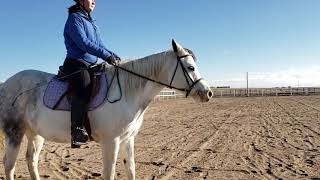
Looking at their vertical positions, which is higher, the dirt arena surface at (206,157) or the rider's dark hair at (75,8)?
the rider's dark hair at (75,8)

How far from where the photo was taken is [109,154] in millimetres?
5344

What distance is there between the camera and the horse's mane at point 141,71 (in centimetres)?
→ 557

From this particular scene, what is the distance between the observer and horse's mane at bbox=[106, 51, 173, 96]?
5566mm

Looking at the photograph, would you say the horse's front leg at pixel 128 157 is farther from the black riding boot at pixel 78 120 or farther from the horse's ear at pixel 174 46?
the horse's ear at pixel 174 46

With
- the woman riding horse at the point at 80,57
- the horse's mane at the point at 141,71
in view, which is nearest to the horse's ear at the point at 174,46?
the horse's mane at the point at 141,71

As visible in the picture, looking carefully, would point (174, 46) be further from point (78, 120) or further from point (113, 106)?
point (78, 120)

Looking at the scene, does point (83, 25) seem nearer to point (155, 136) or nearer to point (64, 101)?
→ point (64, 101)

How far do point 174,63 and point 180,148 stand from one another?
5.75 meters

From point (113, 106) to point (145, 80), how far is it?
622 mm

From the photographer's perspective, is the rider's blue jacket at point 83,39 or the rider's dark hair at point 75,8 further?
the rider's dark hair at point 75,8

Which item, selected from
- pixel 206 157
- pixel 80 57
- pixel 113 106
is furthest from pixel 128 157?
pixel 206 157

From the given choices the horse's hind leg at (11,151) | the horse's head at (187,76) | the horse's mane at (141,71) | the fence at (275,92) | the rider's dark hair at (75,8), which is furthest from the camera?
the fence at (275,92)

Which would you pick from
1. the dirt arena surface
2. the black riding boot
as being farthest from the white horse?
the dirt arena surface

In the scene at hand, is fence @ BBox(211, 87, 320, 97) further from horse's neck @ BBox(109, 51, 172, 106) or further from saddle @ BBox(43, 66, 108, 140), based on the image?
saddle @ BBox(43, 66, 108, 140)
